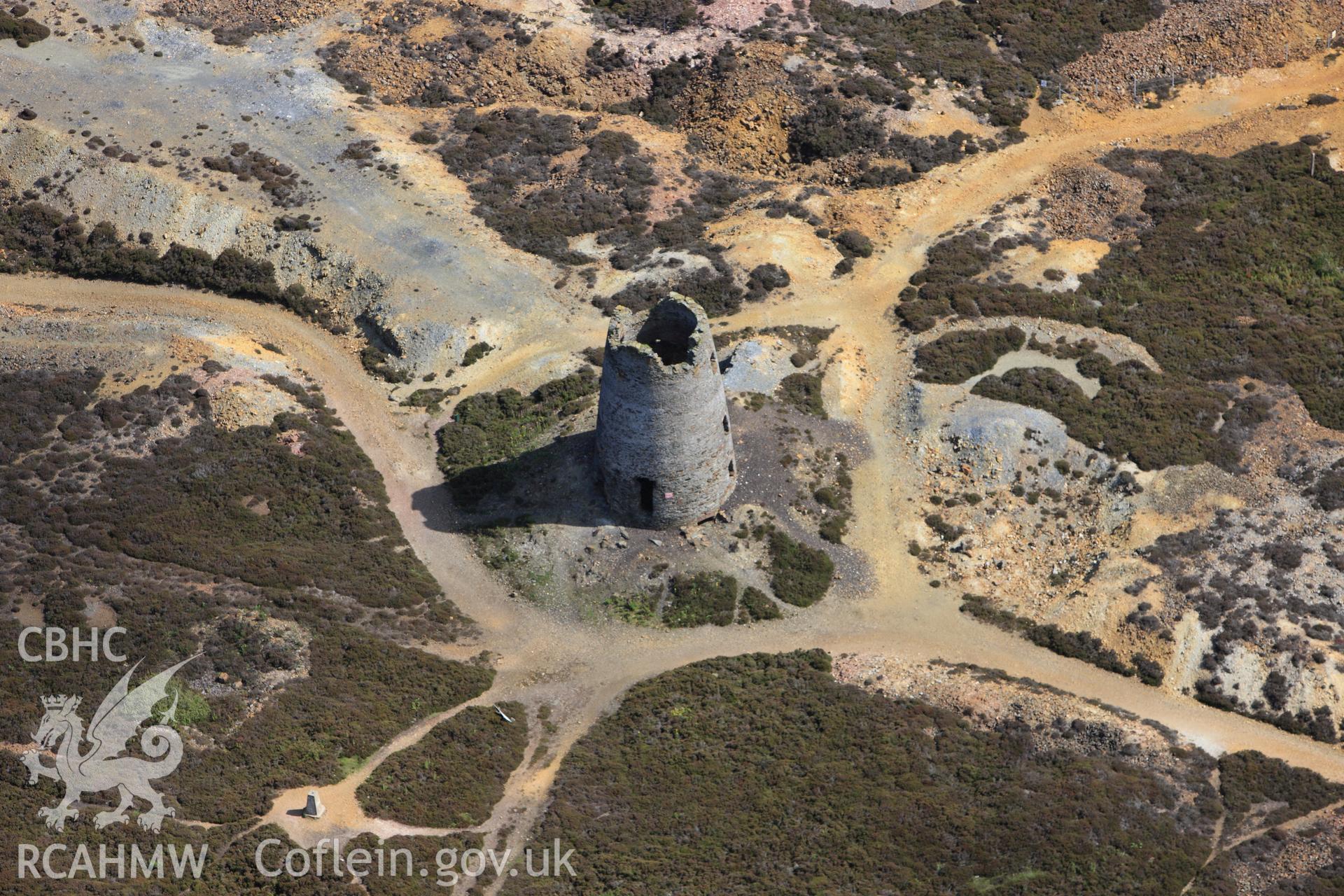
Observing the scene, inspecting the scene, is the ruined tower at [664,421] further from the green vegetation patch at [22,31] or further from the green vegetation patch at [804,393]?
the green vegetation patch at [22,31]

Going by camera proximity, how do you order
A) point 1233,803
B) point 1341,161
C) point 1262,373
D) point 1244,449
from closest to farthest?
point 1233,803 → point 1244,449 → point 1262,373 → point 1341,161

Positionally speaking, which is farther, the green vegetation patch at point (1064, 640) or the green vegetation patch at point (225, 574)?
the green vegetation patch at point (1064, 640)

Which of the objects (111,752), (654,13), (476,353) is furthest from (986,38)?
(111,752)

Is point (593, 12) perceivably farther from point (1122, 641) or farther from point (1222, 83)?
point (1122, 641)

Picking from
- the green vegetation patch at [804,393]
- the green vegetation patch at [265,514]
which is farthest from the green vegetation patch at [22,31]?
the green vegetation patch at [804,393]

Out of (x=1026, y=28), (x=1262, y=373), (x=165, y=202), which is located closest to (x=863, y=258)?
(x=1262, y=373)
